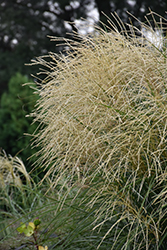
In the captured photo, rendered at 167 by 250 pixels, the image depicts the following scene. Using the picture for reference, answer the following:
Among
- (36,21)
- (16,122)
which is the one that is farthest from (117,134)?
(36,21)

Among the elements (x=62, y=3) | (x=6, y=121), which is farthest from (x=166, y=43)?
(x=62, y=3)

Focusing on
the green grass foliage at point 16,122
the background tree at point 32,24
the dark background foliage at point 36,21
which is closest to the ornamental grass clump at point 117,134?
the green grass foliage at point 16,122

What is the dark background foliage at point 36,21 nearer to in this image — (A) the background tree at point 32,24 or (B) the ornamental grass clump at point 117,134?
(A) the background tree at point 32,24

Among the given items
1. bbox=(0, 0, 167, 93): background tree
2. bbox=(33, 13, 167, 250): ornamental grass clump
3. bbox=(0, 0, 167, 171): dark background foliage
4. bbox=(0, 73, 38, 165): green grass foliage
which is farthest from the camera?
bbox=(0, 0, 167, 93): background tree

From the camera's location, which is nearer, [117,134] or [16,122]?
[117,134]

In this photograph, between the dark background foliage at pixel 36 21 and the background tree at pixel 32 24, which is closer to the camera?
the dark background foliage at pixel 36 21

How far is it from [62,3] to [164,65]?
926 cm

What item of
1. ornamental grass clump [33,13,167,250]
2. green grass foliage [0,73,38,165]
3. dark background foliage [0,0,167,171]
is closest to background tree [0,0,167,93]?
dark background foliage [0,0,167,171]

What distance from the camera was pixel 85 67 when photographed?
1.87 metres

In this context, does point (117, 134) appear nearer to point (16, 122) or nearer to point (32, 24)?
point (16, 122)

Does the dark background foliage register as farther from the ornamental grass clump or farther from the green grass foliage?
the ornamental grass clump

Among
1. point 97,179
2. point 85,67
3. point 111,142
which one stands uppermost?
point 85,67

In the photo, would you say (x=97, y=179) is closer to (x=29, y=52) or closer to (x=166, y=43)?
(x=166, y=43)

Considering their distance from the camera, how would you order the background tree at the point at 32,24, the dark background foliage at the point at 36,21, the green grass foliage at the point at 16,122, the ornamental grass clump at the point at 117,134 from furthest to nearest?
the background tree at the point at 32,24 → the dark background foliage at the point at 36,21 → the green grass foliage at the point at 16,122 → the ornamental grass clump at the point at 117,134
